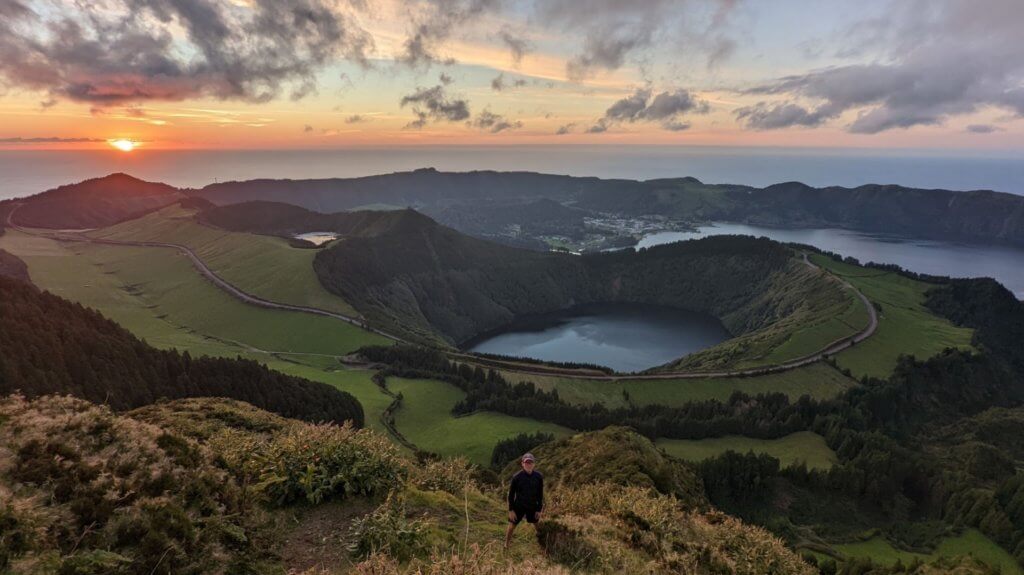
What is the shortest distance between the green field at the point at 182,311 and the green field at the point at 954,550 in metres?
101

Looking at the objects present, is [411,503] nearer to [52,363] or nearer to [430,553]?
[430,553]

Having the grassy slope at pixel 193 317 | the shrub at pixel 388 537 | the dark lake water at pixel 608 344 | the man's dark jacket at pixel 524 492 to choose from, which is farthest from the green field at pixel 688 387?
the shrub at pixel 388 537

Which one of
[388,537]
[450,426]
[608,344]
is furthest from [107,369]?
[608,344]

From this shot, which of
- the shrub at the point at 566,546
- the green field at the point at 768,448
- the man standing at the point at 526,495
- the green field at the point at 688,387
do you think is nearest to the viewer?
the shrub at the point at 566,546

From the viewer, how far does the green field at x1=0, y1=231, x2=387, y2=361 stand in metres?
120

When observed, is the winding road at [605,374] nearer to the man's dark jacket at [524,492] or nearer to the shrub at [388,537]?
the man's dark jacket at [524,492]

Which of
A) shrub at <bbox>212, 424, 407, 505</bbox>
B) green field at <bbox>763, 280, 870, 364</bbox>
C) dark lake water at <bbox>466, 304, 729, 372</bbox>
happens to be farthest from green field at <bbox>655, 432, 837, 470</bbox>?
dark lake water at <bbox>466, 304, 729, 372</bbox>

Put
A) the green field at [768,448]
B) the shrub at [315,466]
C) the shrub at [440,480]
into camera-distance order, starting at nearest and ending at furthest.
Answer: the shrub at [315,466]
the shrub at [440,480]
the green field at [768,448]

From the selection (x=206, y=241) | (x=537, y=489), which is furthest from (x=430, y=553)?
(x=206, y=241)

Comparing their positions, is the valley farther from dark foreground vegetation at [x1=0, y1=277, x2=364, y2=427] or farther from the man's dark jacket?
the man's dark jacket

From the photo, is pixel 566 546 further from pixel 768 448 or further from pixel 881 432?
pixel 881 432

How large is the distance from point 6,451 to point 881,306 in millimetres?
180057

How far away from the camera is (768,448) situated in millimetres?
77438

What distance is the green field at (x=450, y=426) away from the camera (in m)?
73.4
